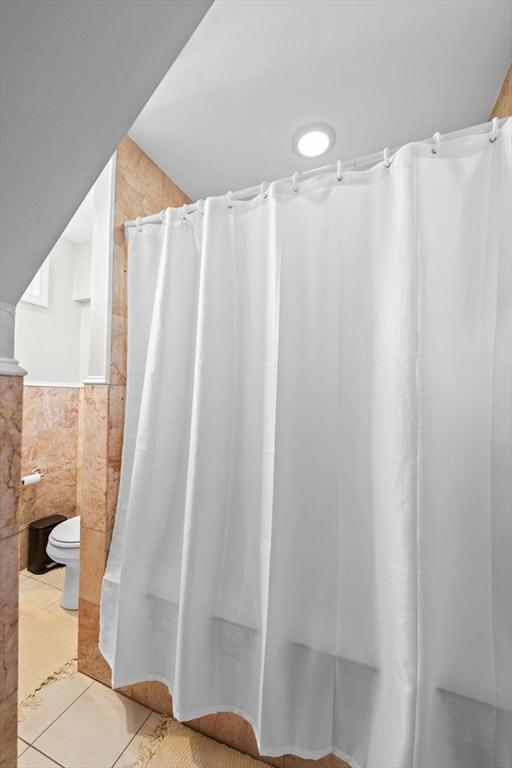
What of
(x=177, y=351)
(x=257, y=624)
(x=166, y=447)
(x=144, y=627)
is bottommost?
(x=144, y=627)

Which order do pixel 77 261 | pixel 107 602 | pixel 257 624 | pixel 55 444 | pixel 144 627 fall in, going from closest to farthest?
pixel 257 624, pixel 144 627, pixel 107 602, pixel 55 444, pixel 77 261

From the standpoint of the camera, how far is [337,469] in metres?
0.99

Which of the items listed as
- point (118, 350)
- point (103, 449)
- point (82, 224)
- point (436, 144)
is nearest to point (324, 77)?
point (436, 144)

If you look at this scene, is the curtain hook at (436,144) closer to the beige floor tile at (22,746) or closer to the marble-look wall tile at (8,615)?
the marble-look wall tile at (8,615)

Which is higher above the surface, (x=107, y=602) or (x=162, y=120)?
(x=162, y=120)

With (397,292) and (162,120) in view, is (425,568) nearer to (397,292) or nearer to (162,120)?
(397,292)

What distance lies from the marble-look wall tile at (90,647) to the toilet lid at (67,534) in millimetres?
469

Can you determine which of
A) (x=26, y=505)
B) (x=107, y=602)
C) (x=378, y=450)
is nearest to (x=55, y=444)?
(x=26, y=505)

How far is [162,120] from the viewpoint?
135 cm

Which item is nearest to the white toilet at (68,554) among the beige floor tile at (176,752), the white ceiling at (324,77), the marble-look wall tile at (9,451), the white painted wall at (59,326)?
the beige floor tile at (176,752)

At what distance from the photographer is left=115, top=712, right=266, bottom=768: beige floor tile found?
111 cm

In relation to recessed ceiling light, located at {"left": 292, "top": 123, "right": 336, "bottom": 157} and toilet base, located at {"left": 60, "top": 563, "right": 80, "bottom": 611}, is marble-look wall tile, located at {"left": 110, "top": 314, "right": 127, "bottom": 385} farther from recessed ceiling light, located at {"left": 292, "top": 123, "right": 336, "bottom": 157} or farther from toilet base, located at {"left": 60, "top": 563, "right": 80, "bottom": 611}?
toilet base, located at {"left": 60, "top": 563, "right": 80, "bottom": 611}

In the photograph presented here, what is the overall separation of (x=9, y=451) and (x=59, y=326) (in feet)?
9.12

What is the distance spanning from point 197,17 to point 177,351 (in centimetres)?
90
